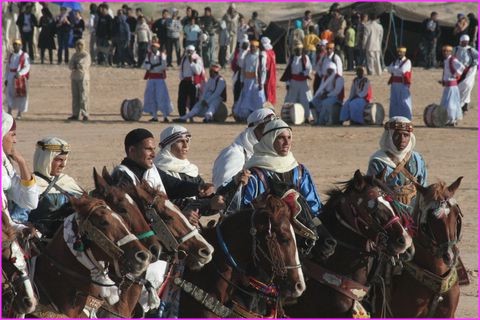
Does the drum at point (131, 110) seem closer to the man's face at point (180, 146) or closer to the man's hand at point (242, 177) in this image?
the man's face at point (180, 146)

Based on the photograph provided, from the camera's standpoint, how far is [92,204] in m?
8.98

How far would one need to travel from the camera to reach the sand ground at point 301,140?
2120 centimetres

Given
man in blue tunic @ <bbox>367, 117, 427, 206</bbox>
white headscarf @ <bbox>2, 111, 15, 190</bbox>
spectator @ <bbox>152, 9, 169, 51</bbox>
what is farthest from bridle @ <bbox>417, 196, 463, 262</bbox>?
spectator @ <bbox>152, 9, 169, 51</bbox>

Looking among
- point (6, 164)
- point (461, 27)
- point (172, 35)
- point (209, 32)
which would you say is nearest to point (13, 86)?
point (172, 35)

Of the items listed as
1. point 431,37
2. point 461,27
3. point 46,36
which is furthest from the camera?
point 431,37

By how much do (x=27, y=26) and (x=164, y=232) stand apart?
29825mm

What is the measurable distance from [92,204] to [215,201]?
1722 millimetres

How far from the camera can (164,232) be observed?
30.8 feet

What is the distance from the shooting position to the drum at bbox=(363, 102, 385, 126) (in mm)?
27094

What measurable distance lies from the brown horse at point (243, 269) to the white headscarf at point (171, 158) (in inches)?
63.6

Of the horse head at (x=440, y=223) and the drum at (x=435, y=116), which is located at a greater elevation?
the horse head at (x=440, y=223)

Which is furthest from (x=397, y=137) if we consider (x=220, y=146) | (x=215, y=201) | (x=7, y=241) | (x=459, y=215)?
(x=220, y=146)

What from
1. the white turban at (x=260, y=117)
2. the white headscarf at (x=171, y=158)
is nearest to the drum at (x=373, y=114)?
the white turban at (x=260, y=117)

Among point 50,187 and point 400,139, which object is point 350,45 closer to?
point 400,139
